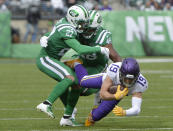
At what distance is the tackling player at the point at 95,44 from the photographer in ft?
22.7

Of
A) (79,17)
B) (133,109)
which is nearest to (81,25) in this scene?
(79,17)

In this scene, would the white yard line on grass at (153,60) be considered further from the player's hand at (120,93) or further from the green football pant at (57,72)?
the player's hand at (120,93)

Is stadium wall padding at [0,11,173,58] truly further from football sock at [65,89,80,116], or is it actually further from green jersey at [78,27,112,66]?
football sock at [65,89,80,116]

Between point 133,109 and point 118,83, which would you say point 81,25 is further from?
point 133,109

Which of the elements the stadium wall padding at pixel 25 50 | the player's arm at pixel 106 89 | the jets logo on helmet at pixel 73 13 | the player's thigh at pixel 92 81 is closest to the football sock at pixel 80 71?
the player's thigh at pixel 92 81

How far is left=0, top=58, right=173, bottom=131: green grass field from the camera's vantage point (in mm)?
6492

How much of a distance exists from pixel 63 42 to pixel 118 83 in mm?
1045

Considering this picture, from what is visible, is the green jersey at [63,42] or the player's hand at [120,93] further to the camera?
the green jersey at [63,42]

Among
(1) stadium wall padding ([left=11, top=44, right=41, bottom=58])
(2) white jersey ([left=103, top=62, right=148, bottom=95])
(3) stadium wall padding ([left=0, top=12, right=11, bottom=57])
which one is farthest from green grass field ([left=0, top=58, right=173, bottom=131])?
(1) stadium wall padding ([left=11, top=44, right=41, bottom=58])

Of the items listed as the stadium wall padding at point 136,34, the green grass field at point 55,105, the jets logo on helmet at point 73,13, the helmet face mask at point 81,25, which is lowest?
the stadium wall padding at point 136,34

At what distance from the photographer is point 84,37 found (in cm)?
702

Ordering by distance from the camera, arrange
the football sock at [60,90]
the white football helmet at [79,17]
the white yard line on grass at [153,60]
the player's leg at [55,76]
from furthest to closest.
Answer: the white yard line on grass at [153,60] < the white football helmet at [79,17] < the football sock at [60,90] < the player's leg at [55,76]

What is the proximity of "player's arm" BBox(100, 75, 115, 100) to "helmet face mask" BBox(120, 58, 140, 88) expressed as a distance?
0.57 feet

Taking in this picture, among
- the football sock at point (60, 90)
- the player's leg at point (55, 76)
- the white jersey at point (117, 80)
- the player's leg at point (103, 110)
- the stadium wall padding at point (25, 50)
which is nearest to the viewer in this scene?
the white jersey at point (117, 80)
